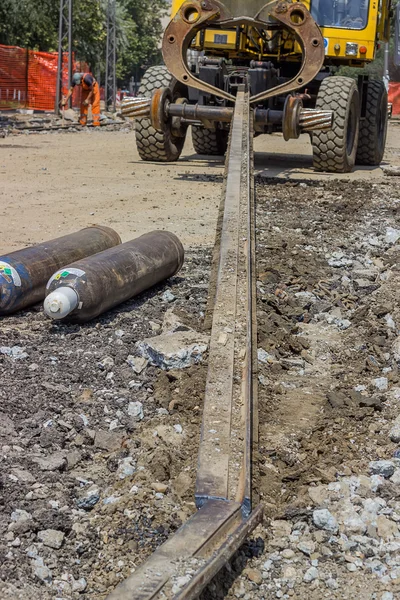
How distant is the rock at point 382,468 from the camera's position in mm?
3180

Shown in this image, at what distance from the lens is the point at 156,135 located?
12508 mm

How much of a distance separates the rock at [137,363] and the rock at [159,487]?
123 cm

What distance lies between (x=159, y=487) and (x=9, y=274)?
2.33 meters

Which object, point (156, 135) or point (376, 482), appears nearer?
point (376, 482)

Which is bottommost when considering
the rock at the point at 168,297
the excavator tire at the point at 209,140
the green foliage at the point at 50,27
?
the rock at the point at 168,297

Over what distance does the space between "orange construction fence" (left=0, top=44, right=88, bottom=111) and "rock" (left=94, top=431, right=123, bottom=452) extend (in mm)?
29350

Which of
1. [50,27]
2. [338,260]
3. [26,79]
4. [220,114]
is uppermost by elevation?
[50,27]

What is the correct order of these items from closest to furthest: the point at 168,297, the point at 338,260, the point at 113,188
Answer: the point at 168,297
the point at 338,260
the point at 113,188

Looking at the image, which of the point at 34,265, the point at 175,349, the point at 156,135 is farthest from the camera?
the point at 156,135

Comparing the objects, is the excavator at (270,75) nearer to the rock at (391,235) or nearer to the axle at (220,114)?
the axle at (220,114)

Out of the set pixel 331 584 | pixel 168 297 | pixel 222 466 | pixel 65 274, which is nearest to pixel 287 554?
pixel 331 584

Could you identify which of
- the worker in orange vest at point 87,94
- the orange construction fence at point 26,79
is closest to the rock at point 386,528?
the worker in orange vest at point 87,94

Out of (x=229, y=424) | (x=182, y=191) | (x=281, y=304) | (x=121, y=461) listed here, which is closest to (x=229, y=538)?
(x=229, y=424)

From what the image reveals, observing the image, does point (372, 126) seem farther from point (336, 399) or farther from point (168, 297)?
point (336, 399)
